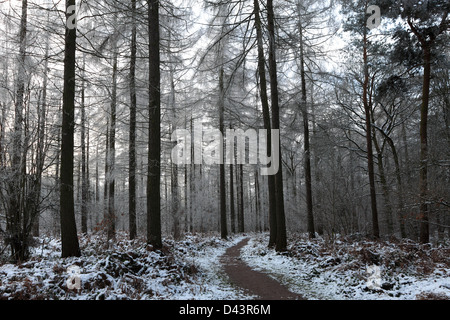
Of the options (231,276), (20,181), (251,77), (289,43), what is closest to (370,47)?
(289,43)

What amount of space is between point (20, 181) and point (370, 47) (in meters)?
13.7

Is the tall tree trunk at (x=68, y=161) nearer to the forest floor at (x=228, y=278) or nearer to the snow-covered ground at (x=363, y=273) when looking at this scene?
the forest floor at (x=228, y=278)

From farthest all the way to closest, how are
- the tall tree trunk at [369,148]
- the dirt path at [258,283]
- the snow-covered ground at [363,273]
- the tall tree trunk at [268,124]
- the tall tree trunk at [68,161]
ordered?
the tall tree trunk at [369,148] < the tall tree trunk at [268,124] < the tall tree trunk at [68,161] < the dirt path at [258,283] < the snow-covered ground at [363,273]

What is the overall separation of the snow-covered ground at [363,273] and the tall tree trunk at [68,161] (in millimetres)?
5353

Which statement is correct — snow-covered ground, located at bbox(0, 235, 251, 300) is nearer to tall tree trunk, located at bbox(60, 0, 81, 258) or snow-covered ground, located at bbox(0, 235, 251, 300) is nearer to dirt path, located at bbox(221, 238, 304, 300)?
dirt path, located at bbox(221, 238, 304, 300)

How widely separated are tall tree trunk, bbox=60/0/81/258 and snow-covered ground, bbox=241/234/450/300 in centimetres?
535

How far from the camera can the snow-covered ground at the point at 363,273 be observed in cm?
475

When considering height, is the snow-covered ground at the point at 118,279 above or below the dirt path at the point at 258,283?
above

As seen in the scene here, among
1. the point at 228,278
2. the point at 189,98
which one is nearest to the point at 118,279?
the point at 228,278

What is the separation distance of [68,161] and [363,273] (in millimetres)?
7614

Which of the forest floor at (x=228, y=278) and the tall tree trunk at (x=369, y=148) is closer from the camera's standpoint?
the forest floor at (x=228, y=278)

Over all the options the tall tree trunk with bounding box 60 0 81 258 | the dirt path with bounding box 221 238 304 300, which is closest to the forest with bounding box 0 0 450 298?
the tall tree trunk with bounding box 60 0 81 258

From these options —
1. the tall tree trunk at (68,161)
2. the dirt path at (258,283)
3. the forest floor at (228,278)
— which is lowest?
the dirt path at (258,283)

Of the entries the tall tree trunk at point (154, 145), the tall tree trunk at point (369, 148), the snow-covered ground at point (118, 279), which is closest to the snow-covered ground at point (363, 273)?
the snow-covered ground at point (118, 279)
